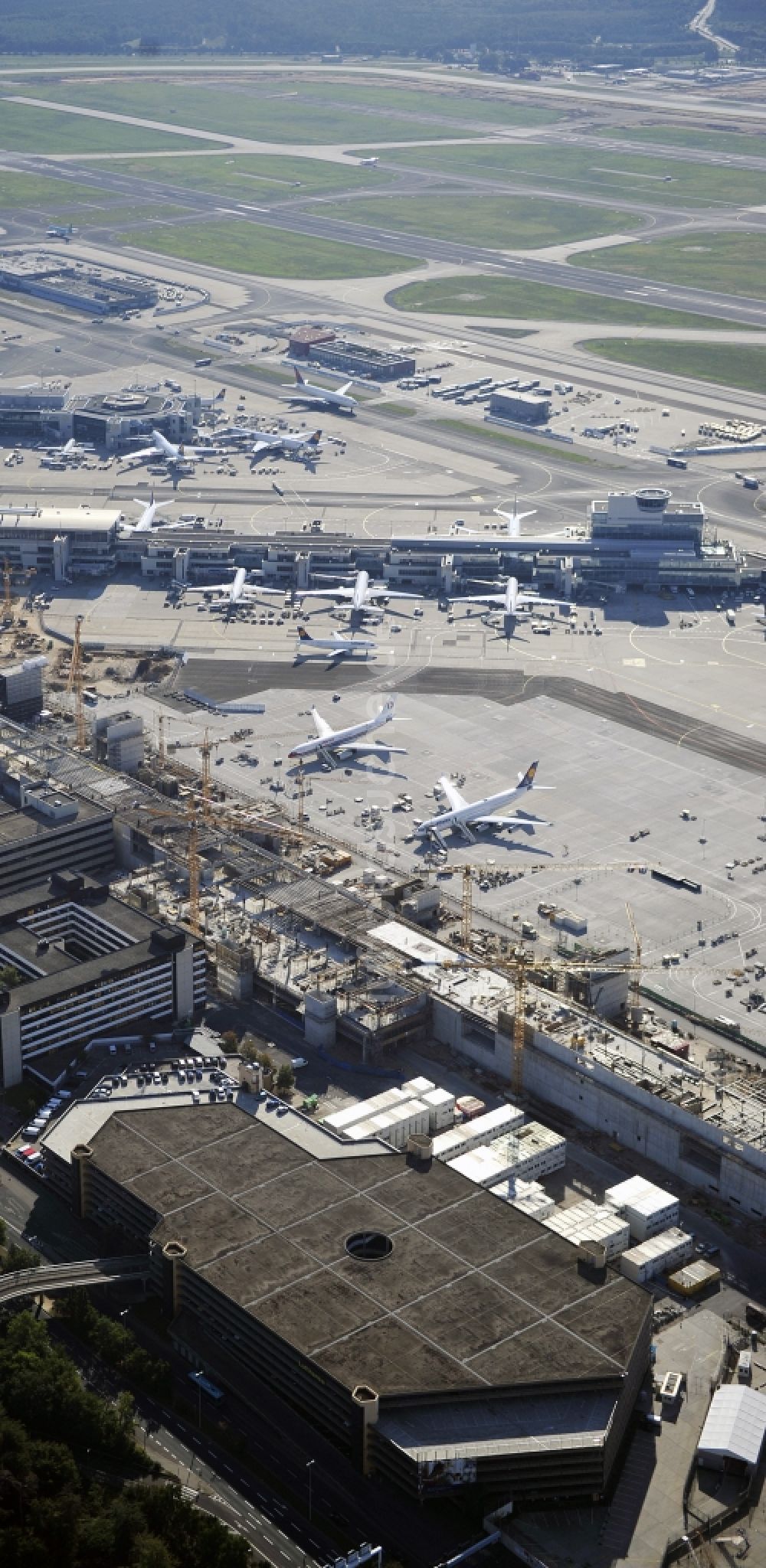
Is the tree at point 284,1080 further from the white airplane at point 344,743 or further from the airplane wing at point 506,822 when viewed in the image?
the white airplane at point 344,743

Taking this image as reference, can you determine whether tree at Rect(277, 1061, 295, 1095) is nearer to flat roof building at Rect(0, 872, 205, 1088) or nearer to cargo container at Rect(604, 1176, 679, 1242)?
flat roof building at Rect(0, 872, 205, 1088)

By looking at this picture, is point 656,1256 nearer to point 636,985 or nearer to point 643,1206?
point 643,1206

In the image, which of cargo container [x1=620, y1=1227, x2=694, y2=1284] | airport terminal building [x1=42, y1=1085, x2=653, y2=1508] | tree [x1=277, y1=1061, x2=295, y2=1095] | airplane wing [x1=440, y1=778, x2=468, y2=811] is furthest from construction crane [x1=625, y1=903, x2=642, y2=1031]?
airport terminal building [x1=42, y1=1085, x2=653, y2=1508]

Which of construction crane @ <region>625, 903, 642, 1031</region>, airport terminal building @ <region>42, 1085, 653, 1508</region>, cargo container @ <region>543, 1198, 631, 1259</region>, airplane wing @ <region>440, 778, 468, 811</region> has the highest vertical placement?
airport terminal building @ <region>42, 1085, 653, 1508</region>

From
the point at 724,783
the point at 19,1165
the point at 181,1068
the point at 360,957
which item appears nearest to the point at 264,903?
the point at 360,957

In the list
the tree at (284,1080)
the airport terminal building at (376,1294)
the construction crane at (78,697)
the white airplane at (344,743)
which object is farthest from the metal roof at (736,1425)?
the construction crane at (78,697)
